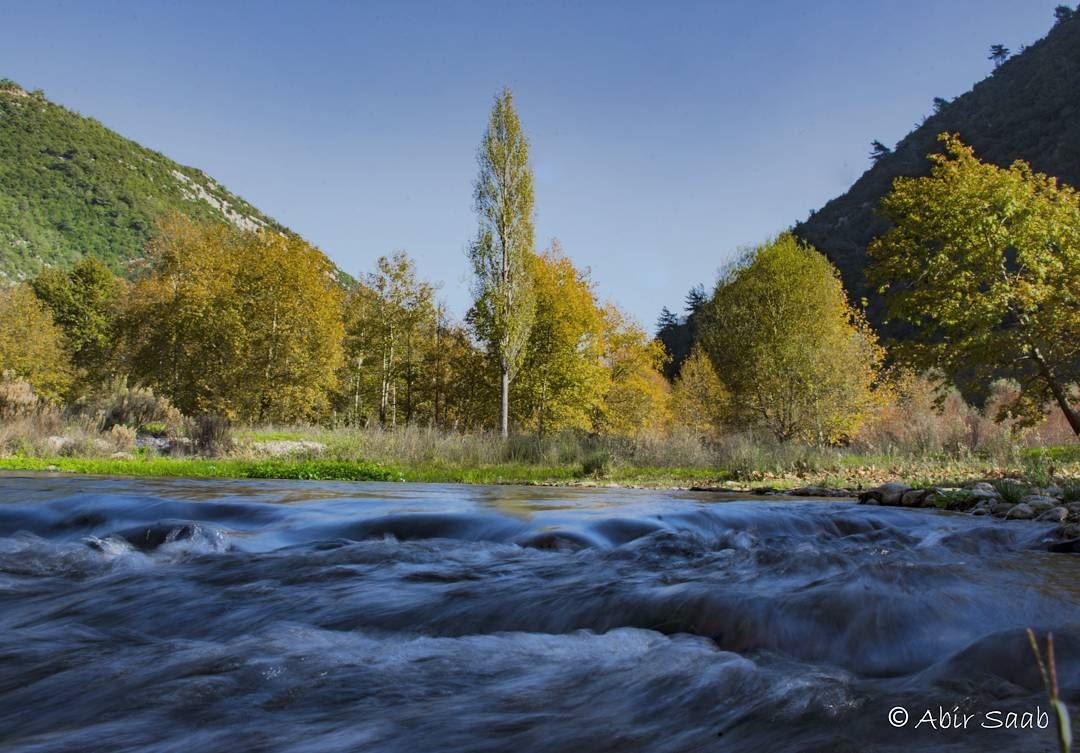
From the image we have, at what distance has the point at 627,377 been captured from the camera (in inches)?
1411

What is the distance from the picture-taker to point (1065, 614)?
3.02m

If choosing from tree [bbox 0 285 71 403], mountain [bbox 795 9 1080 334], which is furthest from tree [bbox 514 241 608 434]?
mountain [bbox 795 9 1080 334]

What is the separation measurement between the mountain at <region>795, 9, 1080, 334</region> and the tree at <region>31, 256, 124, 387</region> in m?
55.2

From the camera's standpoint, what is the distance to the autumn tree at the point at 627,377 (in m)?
35.4

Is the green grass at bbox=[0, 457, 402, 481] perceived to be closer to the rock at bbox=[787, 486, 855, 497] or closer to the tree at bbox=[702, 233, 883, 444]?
the rock at bbox=[787, 486, 855, 497]

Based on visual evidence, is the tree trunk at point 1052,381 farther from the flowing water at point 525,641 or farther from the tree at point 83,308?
the tree at point 83,308

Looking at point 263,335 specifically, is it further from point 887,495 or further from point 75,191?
point 75,191

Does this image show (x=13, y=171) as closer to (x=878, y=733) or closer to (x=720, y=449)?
(x=720, y=449)

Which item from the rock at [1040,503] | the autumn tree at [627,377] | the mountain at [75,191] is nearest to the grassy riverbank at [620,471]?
the rock at [1040,503]

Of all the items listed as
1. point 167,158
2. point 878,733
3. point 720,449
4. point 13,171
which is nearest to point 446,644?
point 878,733

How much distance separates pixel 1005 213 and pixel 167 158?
11816 cm

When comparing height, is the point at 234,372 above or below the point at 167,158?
below

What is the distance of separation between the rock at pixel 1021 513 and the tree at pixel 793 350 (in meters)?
20.3

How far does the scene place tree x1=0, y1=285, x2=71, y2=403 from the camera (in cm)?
3619
